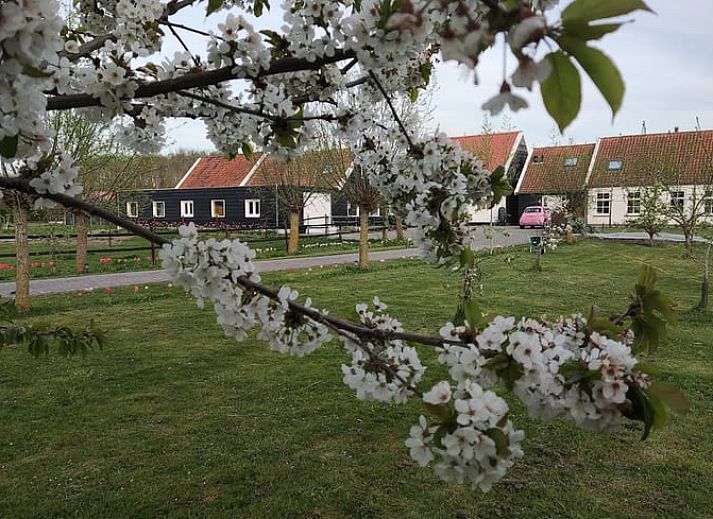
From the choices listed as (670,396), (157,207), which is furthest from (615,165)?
(670,396)

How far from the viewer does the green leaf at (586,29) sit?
0.65m

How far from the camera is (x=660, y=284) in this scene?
36.2ft

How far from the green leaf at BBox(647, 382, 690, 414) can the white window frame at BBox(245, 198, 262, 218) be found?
97.1 ft

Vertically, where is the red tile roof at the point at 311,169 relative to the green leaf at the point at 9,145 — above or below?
above

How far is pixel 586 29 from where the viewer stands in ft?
2.15

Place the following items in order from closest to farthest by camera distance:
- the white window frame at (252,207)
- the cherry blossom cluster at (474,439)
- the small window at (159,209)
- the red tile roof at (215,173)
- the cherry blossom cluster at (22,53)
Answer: the cherry blossom cluster at (22,53), the cherry blossom cluster at (474,439), the white window frame at (252,207), the red tile roof at (215,173), the small window at (159,209)

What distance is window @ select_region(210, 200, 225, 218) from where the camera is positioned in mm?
31394

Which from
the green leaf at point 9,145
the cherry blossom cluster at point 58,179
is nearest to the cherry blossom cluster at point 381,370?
the cherry blossom cluster at point 58,179

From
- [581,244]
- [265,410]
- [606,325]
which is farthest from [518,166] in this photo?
[606,325]

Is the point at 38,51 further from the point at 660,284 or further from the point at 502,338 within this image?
the point at 660,284

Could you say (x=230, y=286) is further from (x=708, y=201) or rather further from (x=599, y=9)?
(x=708, y=201)

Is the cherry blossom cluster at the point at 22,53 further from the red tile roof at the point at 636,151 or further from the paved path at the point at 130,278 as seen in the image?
the red tile roof at the point at 636,151

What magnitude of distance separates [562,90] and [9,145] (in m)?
0.86

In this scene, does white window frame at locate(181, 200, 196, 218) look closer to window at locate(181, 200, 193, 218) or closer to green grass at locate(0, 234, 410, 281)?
window at locate(181, 200, 193, 218)
